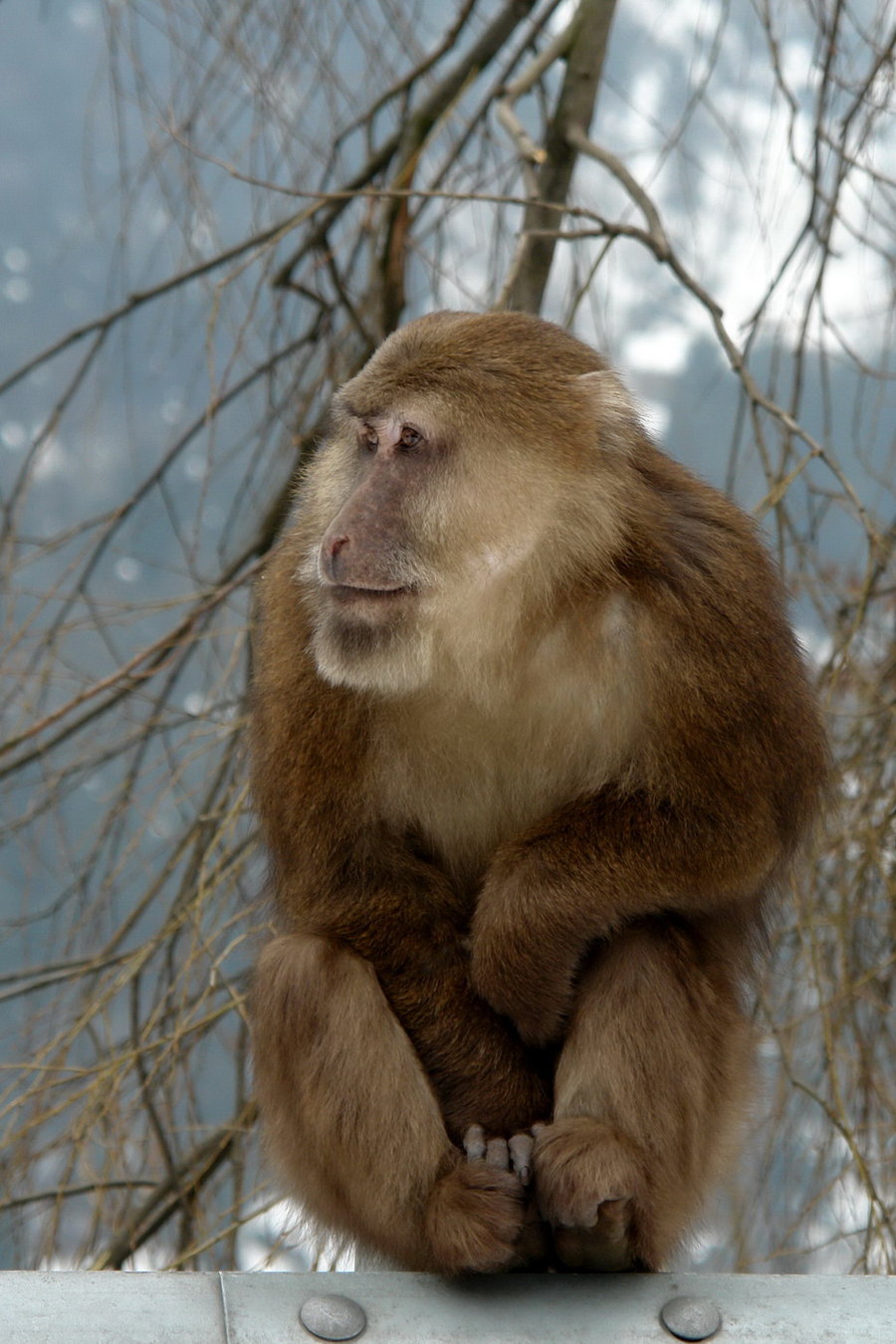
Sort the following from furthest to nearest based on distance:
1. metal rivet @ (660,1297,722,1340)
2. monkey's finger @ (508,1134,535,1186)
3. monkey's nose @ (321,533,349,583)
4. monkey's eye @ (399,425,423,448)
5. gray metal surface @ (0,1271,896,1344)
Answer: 1. monkey's eye @ (399,425,423,448)
2. monkey's nose @ (321,533,349,583)
3. monkey's finger @ (508,1134,535,1186)
4. metal rivet @ (660,1297,722,1340)
5. gray metal surface @ (0,1271,896,1344)

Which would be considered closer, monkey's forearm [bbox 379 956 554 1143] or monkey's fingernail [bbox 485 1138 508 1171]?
monkey's fingernail [bbox 485 1138 508 1171]

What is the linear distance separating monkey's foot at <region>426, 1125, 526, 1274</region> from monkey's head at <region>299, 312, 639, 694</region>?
857 mm

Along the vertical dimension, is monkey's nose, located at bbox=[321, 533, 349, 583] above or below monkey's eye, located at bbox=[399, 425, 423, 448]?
below

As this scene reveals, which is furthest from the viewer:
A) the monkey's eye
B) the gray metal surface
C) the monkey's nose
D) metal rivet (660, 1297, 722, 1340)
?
the monkey's eye

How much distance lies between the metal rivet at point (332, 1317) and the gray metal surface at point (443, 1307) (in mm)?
12

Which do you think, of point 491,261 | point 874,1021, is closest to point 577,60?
point 491,261

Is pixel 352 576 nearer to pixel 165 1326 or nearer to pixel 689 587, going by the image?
pixel 689 587

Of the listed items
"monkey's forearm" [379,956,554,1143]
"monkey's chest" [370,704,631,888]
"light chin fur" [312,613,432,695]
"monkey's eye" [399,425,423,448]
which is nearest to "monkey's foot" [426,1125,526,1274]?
"monkey's forearm" [379,956,554,1143]

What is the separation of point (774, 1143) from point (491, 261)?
2.60 meters

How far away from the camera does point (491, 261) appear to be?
4977mm

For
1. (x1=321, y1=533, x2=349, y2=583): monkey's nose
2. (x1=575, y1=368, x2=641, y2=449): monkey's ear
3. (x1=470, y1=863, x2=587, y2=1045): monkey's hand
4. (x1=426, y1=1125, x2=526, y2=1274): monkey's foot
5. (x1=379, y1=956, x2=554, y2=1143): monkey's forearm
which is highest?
(x1=575, y1=368, x2=641, y2=449): monkey's ear

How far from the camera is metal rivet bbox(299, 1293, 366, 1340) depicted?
91.1 inches

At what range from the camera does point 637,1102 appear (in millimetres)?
2830

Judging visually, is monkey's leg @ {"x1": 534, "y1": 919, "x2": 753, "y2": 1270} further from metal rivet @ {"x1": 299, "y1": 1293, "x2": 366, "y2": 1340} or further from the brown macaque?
metal rivet @ {"x1": 299, "y1": 1293, "x2": 366, "y2": 1340}
